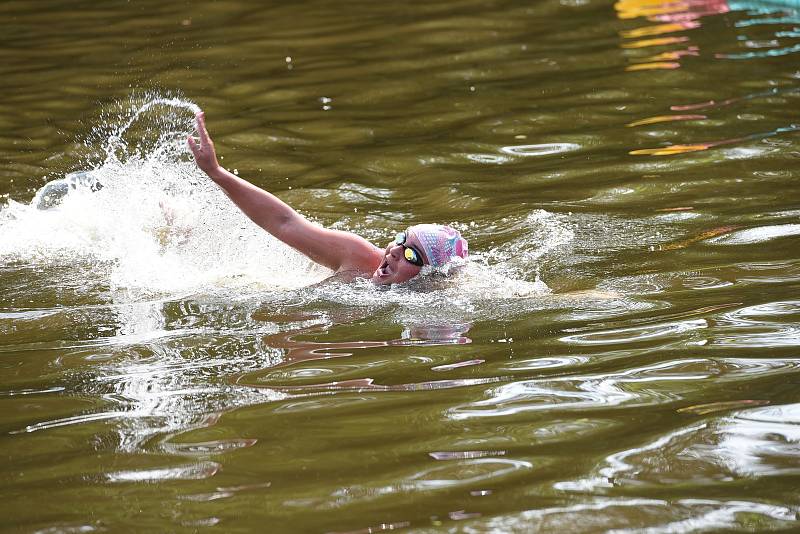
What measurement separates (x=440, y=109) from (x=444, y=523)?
7.41 meters

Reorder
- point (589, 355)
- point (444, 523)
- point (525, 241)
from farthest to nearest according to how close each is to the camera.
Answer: point (525, 241) → point (589, 355) → point (444, 523)

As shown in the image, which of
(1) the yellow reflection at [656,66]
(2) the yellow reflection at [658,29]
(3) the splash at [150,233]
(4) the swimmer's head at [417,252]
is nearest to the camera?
(4) the swimmer's head at [417,252]

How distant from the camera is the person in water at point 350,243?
20.6 ft

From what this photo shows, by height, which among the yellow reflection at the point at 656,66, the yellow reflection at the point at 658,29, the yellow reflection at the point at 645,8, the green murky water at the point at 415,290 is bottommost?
the green murky water at the point at 415,290

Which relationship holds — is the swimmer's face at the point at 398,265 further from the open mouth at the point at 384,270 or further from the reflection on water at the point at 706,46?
the reflection on water at the point at 706,46

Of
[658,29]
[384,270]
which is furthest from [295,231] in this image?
[658,29]

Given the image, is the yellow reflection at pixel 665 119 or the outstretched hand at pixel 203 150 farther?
the yellow reflection at pixel 665 119

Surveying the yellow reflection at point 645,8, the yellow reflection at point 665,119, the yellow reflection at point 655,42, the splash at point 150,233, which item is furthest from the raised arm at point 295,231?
the yellow reflection at point 645,8

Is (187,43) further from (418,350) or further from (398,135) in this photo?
(418,350)

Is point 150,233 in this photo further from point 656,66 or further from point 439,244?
point 656,66

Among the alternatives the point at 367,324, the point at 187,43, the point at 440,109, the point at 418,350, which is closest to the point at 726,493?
the point at 418,350

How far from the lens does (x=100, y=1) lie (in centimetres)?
1603

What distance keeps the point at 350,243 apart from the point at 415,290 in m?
0.52

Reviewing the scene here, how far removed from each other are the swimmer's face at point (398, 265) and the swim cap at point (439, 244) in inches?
1.3
